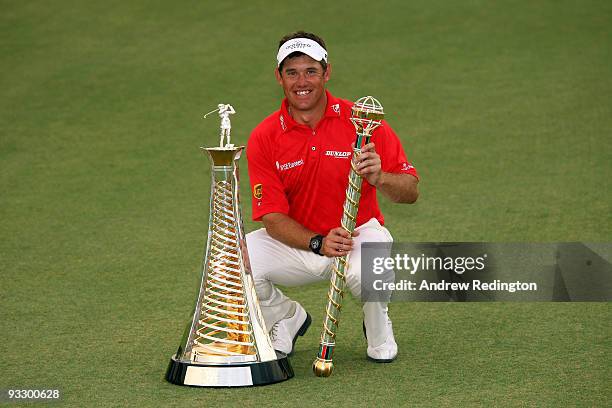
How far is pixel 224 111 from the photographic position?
13.1ft

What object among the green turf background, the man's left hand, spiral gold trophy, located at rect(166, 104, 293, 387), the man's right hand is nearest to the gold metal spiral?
spiral gold trophy, located at rect(166, 104, 293, 387)

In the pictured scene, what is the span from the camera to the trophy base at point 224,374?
3.85 metres

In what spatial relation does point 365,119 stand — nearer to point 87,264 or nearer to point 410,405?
point 410,405

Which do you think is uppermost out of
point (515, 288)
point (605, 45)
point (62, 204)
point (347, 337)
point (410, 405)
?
point (605, 45)

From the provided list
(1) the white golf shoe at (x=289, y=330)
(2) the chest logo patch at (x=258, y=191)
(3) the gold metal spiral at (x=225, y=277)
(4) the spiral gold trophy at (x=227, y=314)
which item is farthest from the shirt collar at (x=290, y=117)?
(1) the white golf shoe at (x=289, y=330)

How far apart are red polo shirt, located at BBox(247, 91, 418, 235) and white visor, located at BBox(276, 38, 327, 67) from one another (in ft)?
0.72

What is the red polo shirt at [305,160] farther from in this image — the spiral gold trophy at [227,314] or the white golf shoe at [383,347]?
the white golf shoe at [383,347]

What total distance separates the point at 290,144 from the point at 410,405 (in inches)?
46.2

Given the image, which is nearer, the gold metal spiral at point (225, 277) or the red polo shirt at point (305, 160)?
the gold metal spiral at point (225, 277)

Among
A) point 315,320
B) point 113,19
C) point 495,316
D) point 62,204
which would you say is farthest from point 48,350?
point 113,19

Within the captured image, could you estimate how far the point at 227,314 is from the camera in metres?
3.95

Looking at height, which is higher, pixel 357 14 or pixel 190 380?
pixel 357 14

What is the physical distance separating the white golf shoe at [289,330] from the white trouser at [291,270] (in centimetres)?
3

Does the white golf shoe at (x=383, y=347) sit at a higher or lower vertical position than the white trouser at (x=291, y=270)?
lower
